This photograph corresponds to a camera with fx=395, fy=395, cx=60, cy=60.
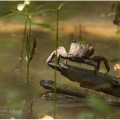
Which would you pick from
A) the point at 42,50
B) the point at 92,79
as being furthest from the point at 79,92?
the point at 42,50

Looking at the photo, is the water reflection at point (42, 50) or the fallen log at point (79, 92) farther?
the fallen log at point (79, 92)

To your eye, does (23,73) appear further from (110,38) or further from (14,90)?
(110,38)

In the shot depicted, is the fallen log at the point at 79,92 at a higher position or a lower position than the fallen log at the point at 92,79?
lower

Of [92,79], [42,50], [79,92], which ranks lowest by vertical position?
[79,92]

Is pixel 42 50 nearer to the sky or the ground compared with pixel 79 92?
nearer to the sky

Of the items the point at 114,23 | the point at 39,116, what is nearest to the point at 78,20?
the point at 114,23

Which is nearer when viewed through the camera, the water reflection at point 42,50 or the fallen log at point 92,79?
the water reflection at point 42,50

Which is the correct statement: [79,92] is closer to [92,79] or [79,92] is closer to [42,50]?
[92,79]

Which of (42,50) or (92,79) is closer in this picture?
(92,79)
